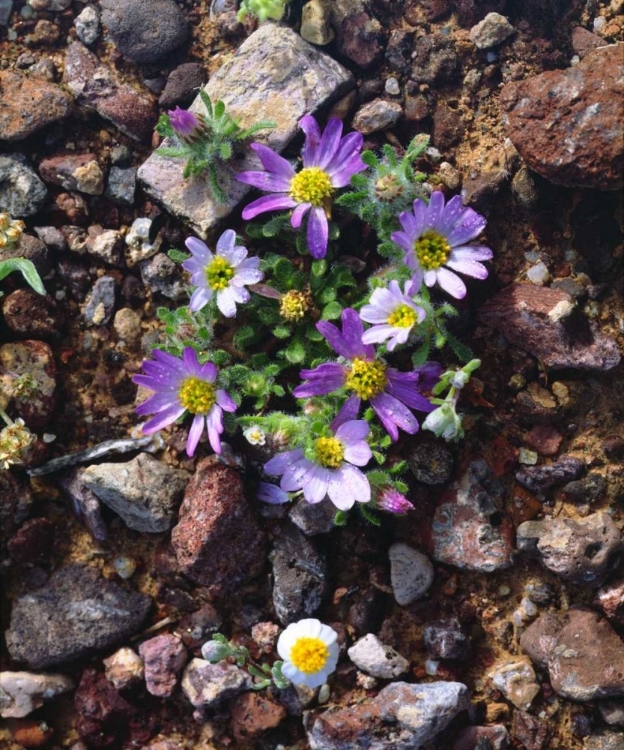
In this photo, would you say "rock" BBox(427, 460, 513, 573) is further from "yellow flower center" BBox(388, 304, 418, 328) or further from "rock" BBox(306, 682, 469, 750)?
"yellow flower center" BBox(388, 304, 418, 328)

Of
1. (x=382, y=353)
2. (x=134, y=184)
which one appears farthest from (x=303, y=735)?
(x=134, y=184)

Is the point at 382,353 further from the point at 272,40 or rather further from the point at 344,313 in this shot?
the point at 272,40

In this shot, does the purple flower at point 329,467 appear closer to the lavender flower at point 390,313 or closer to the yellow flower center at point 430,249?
the lavender flower at point 390,313

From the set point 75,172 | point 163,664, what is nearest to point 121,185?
point 75,172

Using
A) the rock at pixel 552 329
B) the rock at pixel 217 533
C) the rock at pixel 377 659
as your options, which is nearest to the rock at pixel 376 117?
the rock at pixel 552 329

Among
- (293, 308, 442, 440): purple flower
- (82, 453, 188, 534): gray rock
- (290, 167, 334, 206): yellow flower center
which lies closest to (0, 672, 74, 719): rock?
(82, 453, 188, 534): gray rock

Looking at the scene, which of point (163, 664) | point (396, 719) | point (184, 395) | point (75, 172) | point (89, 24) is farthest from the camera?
point (89, 24)

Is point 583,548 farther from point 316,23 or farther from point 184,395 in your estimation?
point 316,23
